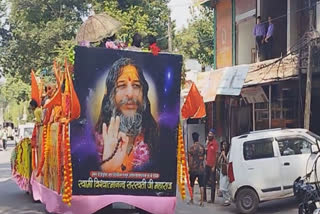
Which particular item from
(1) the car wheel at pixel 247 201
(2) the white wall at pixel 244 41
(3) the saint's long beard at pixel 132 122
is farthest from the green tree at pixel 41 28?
(3) the saint's long beard at pixel 132 122

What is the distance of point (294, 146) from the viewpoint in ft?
43.0

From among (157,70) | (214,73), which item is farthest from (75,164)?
(214,73)

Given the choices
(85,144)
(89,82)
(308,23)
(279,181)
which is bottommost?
(279,181)

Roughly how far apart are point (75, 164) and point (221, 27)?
589 inches

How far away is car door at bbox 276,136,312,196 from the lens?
12.9 metres

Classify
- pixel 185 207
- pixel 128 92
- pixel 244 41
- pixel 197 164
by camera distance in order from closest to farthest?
pixel 128 92 → pixel 185 207 → pixel 197 164 → pixel 244 41

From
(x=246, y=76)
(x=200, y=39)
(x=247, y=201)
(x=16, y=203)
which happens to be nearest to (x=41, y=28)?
(x=200, y=39)

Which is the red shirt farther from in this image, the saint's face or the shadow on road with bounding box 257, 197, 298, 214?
the saint's face

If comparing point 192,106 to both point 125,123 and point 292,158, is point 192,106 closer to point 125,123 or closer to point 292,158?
point 125,123

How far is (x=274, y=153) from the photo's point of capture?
13.1m

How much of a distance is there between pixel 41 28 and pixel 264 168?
905 inches

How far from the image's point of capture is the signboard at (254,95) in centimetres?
1744

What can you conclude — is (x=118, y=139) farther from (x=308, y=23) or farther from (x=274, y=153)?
(x=308, y=23)

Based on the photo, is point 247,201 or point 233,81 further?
point 233,81
